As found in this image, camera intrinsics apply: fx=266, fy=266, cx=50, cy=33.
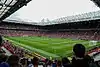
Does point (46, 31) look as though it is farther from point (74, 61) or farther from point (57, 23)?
point (74, 61)

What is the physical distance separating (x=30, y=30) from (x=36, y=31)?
1.97m

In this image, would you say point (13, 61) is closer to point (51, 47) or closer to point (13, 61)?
point (13, 61)

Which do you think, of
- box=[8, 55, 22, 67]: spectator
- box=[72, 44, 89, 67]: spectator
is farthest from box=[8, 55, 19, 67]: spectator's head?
box=[72, 44, 89, 67]: spectator

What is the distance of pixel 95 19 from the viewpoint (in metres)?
53.4

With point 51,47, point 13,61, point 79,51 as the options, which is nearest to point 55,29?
point 51,47

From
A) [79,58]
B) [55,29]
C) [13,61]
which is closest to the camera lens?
[79,58]

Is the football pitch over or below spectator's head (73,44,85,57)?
below

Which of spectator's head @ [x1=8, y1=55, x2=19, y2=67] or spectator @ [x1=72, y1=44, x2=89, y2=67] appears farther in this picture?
spectator's head @ [x1=8, y1=55, x2=19, y2=67]

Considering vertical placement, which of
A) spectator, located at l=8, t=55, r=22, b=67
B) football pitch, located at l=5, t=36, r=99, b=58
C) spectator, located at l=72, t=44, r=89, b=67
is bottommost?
football pitch, located at l=5, t=36, r=99, b=58

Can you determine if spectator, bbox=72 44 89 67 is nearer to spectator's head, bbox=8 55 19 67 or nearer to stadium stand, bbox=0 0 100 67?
spectator's head, bbox=8 55 19 67

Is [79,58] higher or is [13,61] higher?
[79,58]

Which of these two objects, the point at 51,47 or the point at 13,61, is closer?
the point at 13,61

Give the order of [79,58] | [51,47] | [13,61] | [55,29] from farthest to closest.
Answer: [55,29] < [51,47] < [13,61] < [79,58]

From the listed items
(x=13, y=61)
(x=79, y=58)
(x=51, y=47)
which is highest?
(x=79, y=58)
